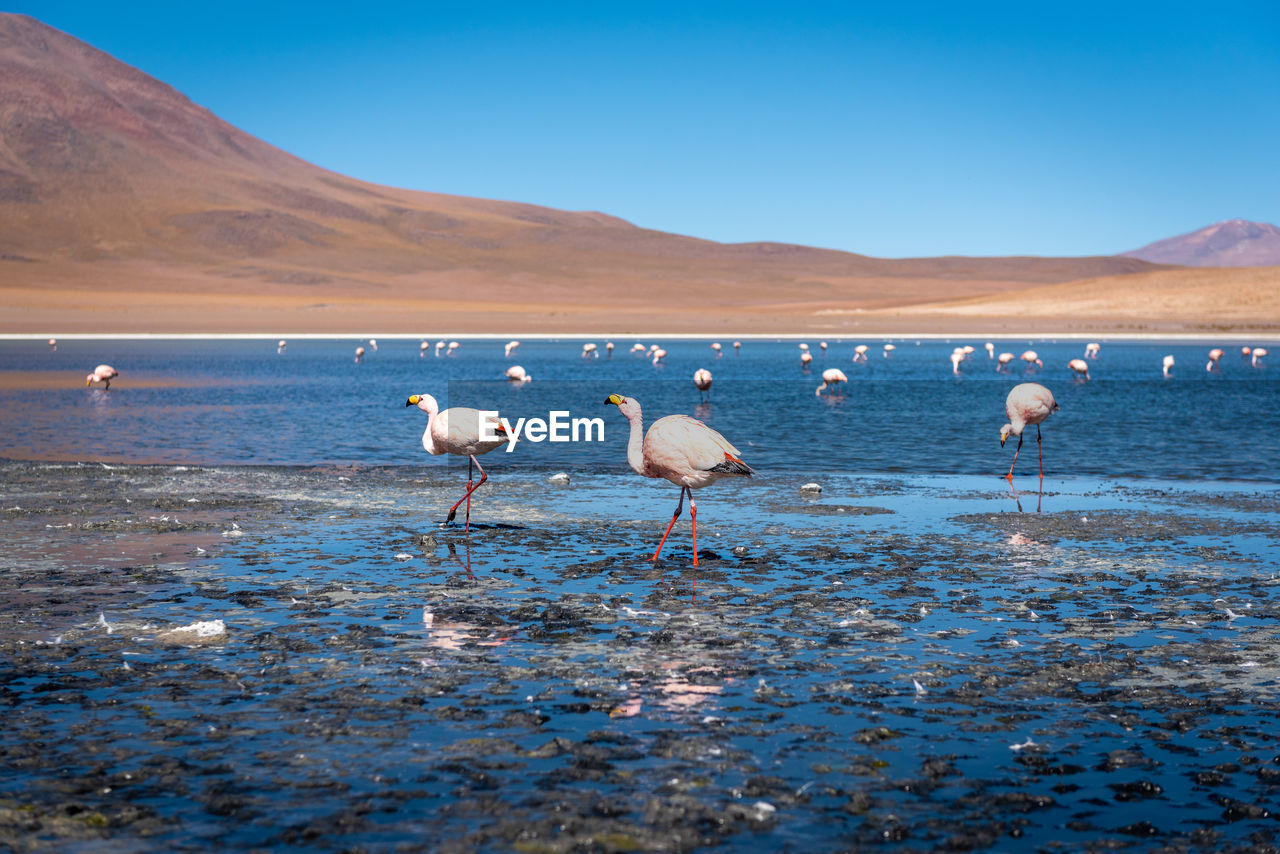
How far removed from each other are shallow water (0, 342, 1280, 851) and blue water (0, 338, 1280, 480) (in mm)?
3080

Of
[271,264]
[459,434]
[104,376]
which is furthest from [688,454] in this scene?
[271,264]

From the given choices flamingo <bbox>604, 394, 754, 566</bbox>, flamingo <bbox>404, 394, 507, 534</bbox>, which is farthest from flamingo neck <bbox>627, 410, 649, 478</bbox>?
flamingo <bbox>404, 394, 507, 534</bbox>

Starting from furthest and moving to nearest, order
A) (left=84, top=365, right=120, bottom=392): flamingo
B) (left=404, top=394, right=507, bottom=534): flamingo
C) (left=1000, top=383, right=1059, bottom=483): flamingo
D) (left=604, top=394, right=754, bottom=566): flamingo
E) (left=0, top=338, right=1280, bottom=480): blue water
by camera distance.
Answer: (left=84, top=365, right=120, bottom=392): flamingo < (left=0, top=338, right=1280, bottom=480): blue water < (left=1000, top=383, right=1059, bottom=483): flamingo < (left=404, top=394, right=507, bottom=534): flamingo < (left=604, top=394, right=754, bottom=566): flamingo

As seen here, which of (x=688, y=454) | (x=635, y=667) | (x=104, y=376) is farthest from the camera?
(x=104, y=376)

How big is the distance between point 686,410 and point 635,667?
19576 mm

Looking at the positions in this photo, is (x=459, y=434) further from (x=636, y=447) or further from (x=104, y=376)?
(x=104, y=376)

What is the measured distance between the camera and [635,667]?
718 centimetres

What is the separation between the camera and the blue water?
1847 centimetres

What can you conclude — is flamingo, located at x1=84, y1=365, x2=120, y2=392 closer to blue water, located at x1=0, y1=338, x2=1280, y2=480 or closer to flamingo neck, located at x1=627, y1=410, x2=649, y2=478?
blue water, located at x1=0, y1=338, x2=1280, y2=480

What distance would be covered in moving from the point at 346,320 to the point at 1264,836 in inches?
3281

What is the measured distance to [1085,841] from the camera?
16.1ft

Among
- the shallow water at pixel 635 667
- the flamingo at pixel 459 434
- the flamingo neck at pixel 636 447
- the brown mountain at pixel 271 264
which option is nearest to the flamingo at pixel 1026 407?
the shallow water at pixel 635 667

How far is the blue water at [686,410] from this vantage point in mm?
18469

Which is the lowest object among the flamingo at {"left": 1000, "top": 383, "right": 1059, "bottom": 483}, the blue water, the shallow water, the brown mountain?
the shallow water
